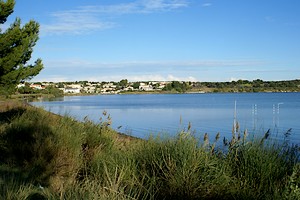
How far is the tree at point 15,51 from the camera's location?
20.3m

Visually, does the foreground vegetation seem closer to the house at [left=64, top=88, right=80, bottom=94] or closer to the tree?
the tree

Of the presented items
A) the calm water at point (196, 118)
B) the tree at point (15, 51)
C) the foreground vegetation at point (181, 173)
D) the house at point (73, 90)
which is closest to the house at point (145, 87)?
the house at point (73, 90)

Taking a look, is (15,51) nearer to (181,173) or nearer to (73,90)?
(181,173)

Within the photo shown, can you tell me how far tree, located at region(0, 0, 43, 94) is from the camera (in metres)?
20.3

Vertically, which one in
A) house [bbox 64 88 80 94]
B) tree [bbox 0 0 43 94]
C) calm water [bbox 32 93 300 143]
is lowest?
calm water [bbox 32 93 300 143]

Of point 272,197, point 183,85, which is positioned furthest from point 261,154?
point 183,85

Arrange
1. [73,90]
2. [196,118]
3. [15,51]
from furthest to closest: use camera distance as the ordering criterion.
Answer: [73,90] → [196,118] → [15,51]

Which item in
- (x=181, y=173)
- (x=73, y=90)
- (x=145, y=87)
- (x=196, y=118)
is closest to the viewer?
(x=181, y=173)

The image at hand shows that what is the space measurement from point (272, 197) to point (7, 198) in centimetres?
336

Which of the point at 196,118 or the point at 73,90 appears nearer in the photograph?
the point at 196,118

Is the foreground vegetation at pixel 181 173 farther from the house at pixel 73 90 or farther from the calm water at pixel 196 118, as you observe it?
the house at pixel 73 90

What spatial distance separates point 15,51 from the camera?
2030 centimetres

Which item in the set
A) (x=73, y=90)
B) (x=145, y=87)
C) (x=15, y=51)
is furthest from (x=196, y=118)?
(x=145, y=87)

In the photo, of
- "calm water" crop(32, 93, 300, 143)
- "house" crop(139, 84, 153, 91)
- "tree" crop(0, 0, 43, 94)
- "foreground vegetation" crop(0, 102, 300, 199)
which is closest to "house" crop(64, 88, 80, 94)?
"house" crop(139, 84, 153, 91)
